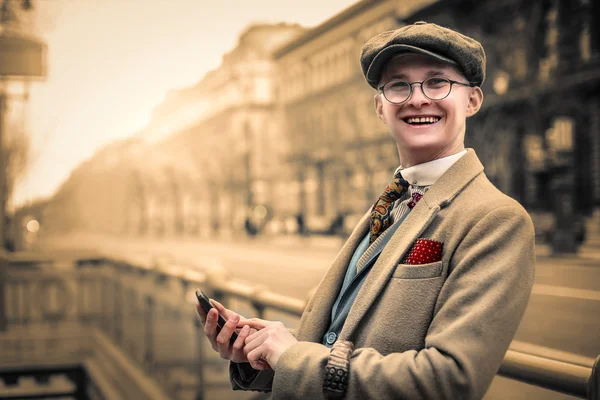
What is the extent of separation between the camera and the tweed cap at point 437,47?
55.7 inches

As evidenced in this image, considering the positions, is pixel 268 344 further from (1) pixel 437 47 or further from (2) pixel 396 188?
(1) pixel 437 47

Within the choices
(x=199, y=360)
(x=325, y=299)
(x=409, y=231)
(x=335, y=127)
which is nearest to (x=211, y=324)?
(x=325, y=299)

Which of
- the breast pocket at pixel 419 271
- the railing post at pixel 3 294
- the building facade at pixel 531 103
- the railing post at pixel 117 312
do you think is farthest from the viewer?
the building facade at pixel 531 103

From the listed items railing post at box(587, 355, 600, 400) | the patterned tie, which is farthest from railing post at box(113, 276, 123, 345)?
railing post at box(587, 355, 600, 400)

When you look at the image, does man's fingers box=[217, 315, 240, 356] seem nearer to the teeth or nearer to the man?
the man

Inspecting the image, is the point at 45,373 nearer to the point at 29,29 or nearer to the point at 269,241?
the point at 29,29

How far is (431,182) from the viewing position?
5.05 ft

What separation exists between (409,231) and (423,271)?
0.10 metres

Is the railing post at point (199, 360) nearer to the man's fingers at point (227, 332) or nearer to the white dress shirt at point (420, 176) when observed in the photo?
the man's fingers at point (227, 332)

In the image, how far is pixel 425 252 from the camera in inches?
55.8

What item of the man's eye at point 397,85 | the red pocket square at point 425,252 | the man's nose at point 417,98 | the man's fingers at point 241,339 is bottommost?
the man's fingers at point 241,339

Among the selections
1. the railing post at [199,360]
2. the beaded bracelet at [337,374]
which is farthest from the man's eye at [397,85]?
the railing post at [199,360]

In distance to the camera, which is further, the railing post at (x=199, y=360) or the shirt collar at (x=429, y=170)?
the railing post at (x=199, y=360)

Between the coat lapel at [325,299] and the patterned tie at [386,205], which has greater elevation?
the patterned tie at [386,205]
